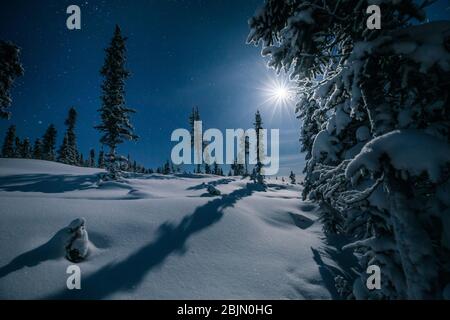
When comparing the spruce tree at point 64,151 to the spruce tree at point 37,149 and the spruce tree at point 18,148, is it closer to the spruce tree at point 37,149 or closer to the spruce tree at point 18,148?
the spruce tree at point 37,149

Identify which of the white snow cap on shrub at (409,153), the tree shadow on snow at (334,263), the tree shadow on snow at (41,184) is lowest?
the tree shadow on snow at (334,263)

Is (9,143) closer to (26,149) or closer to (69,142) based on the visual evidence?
(26,149)

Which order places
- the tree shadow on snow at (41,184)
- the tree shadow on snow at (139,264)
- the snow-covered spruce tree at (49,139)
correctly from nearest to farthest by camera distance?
the tree shadow on snow at (139,264)
the tree shadow on snow at (41,184)
the snow-covered spruce tree at (49,139)

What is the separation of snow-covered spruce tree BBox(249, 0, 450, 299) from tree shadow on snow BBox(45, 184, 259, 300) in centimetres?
598

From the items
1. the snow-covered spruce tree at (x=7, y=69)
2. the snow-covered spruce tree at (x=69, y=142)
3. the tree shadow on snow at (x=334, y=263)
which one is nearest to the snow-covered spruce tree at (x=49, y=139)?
the snow-covered spruce tree at (x=69, y=142)

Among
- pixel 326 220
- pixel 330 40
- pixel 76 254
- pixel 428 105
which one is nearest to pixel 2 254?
pixel 76 254

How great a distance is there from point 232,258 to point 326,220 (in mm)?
8523

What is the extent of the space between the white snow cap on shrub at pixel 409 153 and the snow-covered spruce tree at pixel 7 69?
22.1m

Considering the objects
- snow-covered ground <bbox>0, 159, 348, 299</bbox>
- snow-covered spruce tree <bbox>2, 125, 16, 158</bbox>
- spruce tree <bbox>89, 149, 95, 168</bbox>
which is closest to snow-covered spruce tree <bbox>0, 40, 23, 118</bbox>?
snow-covered ground <bbox>0, 159, 348, 299</bbox>

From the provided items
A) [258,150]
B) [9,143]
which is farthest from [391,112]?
[9,143]

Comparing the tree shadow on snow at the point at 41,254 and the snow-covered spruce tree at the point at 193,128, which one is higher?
the snow-covered spruce tree at the point at 193,128

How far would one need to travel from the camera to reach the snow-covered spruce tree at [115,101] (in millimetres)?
21672

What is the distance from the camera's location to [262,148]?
45.8 m

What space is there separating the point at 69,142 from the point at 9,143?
2211 centimetres
